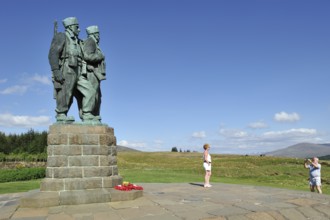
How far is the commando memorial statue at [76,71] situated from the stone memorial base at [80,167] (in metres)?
0.61

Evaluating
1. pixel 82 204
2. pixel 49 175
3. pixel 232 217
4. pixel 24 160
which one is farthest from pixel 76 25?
pixel 24 160

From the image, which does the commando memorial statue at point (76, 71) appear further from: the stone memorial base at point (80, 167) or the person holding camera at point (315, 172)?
the person holding camera at point (315, 172)

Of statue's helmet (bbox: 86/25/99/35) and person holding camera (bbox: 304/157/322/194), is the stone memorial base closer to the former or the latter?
statue's helmet (bbox: 86/25/99/35)

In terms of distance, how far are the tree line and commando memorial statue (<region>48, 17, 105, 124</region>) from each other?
1429 inches

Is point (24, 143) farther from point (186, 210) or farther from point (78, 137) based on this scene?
point (186, 210)

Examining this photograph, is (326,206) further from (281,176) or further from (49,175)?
(281,176)

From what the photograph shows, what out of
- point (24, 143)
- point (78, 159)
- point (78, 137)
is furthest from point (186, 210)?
point (24, 143)

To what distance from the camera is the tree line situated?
45.0 metres

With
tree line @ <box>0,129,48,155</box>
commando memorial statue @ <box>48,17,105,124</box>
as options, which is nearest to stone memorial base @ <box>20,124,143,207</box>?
commando memorial statue @ <box>48,17,105,124</box>

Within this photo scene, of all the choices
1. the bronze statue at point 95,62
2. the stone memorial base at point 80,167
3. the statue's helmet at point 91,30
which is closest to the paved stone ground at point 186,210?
the stone memorial base at point 80,167

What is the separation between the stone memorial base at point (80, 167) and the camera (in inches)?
384

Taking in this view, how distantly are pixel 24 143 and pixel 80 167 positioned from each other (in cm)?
4048

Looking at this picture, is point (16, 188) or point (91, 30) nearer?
point (91, 30)

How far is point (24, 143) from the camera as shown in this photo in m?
46.8
